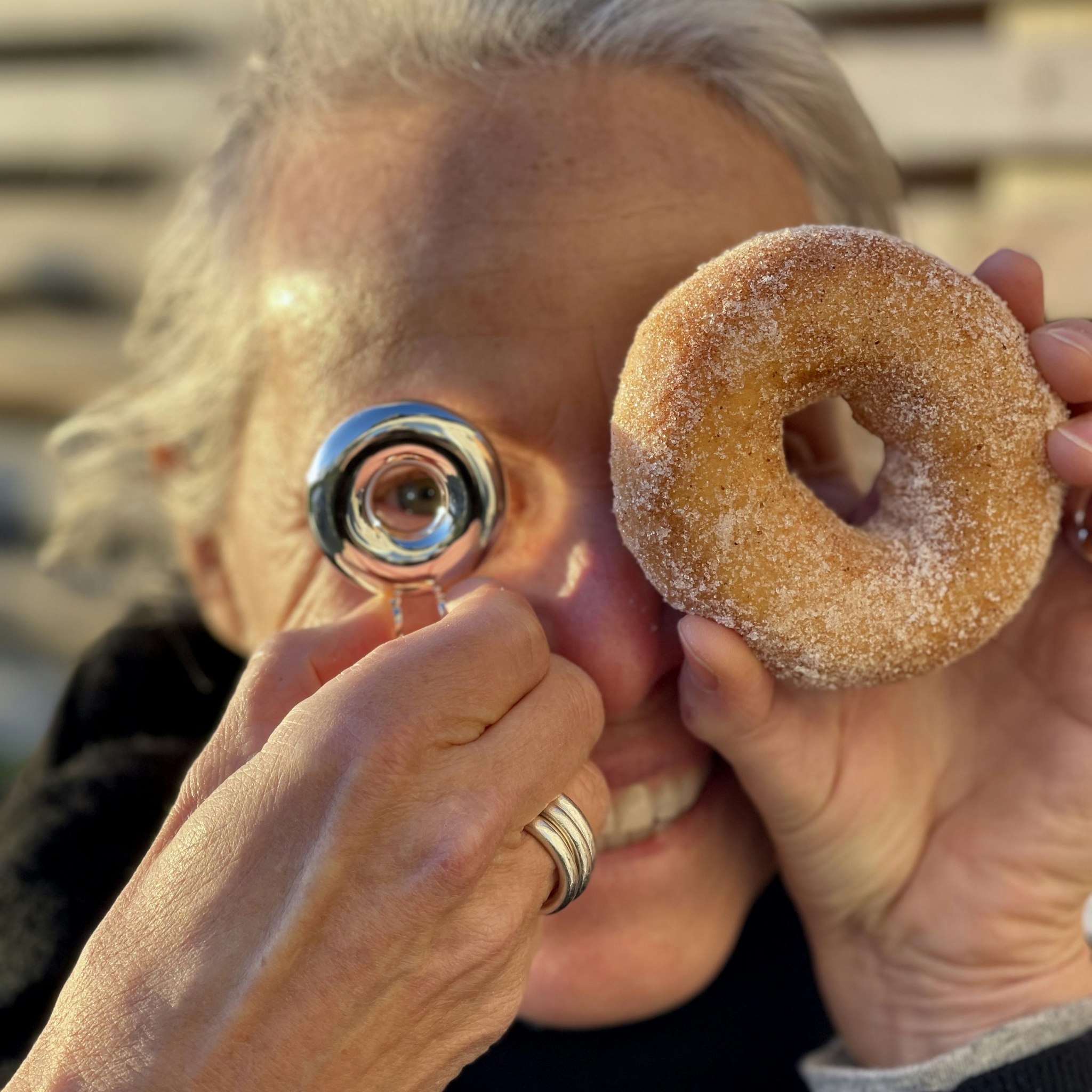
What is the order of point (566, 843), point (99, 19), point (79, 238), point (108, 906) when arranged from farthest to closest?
point (79, 238)
point (99, 19)
point (108, 906)
point (566, 843)

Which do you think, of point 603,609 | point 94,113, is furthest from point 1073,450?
point 94,113

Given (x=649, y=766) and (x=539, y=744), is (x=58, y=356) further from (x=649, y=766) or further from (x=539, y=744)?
(x=539, y=744)

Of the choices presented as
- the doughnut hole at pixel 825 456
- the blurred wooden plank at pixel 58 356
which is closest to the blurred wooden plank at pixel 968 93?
the doughnut hole at pixel 825 456

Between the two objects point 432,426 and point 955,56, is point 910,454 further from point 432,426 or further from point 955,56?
point 955,56

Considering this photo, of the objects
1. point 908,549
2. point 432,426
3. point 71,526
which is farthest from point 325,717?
point 71,526

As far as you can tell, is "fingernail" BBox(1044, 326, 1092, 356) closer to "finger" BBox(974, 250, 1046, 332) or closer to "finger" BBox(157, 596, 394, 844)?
"finger" BBox(974, 250, 1046, 332)

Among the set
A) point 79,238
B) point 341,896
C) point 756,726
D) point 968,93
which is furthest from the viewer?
point 79,238
